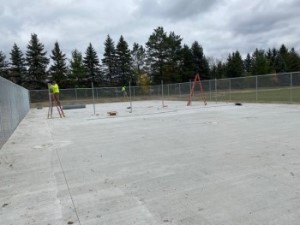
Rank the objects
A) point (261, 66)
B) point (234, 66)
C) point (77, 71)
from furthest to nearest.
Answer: point (234, 66) → point (261, 66) → point (77, 71)

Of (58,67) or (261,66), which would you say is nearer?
(58,67)

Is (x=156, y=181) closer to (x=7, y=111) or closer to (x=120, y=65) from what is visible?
(x=7, y=111)

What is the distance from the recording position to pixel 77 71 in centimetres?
5503

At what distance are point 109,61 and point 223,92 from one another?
37249 mm

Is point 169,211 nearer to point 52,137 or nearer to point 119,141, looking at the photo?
point 119,141

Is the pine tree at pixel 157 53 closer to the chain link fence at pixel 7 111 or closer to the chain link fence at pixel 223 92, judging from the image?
the chain link fence at pixel 223 92

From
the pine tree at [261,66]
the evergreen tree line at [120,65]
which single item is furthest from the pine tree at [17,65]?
the pine tree at [261,66]

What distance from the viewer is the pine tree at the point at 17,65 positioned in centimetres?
5116

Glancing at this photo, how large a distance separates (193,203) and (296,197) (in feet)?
4.03

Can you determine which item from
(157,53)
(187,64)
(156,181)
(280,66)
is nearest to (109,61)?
(157,53)

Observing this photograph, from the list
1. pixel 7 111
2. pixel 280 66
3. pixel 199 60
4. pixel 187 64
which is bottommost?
pixel 7 111

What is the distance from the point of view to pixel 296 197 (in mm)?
3736

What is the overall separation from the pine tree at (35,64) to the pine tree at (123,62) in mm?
13791

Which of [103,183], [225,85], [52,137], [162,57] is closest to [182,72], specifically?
[162,57]
